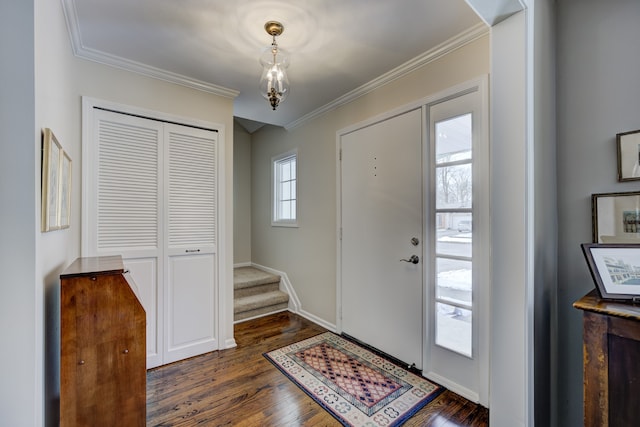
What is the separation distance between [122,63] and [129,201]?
41.8 inches

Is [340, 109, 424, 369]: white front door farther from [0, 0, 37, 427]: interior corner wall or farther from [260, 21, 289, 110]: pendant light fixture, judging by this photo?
[0, 0, 37, 427]: interior corner wall

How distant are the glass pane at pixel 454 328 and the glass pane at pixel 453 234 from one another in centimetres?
39

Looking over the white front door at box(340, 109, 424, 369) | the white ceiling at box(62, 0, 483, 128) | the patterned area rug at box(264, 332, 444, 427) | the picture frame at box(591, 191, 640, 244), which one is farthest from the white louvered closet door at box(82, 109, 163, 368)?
the picture frame at box(591, 191, 640, 244)

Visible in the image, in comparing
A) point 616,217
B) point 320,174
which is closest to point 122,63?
point 320,174

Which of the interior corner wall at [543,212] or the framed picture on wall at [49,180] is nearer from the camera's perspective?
the framed picture on wall at [49,180]

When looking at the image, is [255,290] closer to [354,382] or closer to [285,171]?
[285,171]

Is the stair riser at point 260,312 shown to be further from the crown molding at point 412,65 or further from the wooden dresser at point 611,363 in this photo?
the wooden dresser at point 611,363

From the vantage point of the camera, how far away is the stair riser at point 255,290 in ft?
11.6

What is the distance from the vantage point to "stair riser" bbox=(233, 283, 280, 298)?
353cm

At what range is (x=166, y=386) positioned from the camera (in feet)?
6.83

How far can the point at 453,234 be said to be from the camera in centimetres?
200

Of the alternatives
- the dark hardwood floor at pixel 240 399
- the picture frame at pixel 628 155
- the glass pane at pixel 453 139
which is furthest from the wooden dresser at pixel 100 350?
the picture frame at pixel 628 155

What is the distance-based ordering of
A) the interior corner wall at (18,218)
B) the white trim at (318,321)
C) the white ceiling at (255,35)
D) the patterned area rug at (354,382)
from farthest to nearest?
1. the white trim at (318,321)
2. the patterned area rug at (354,382)
3. the white ceiling at (255,35)
4. the interior corner wall at (18,218)

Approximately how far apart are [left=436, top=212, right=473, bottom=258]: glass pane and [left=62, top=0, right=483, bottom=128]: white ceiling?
1.19m
